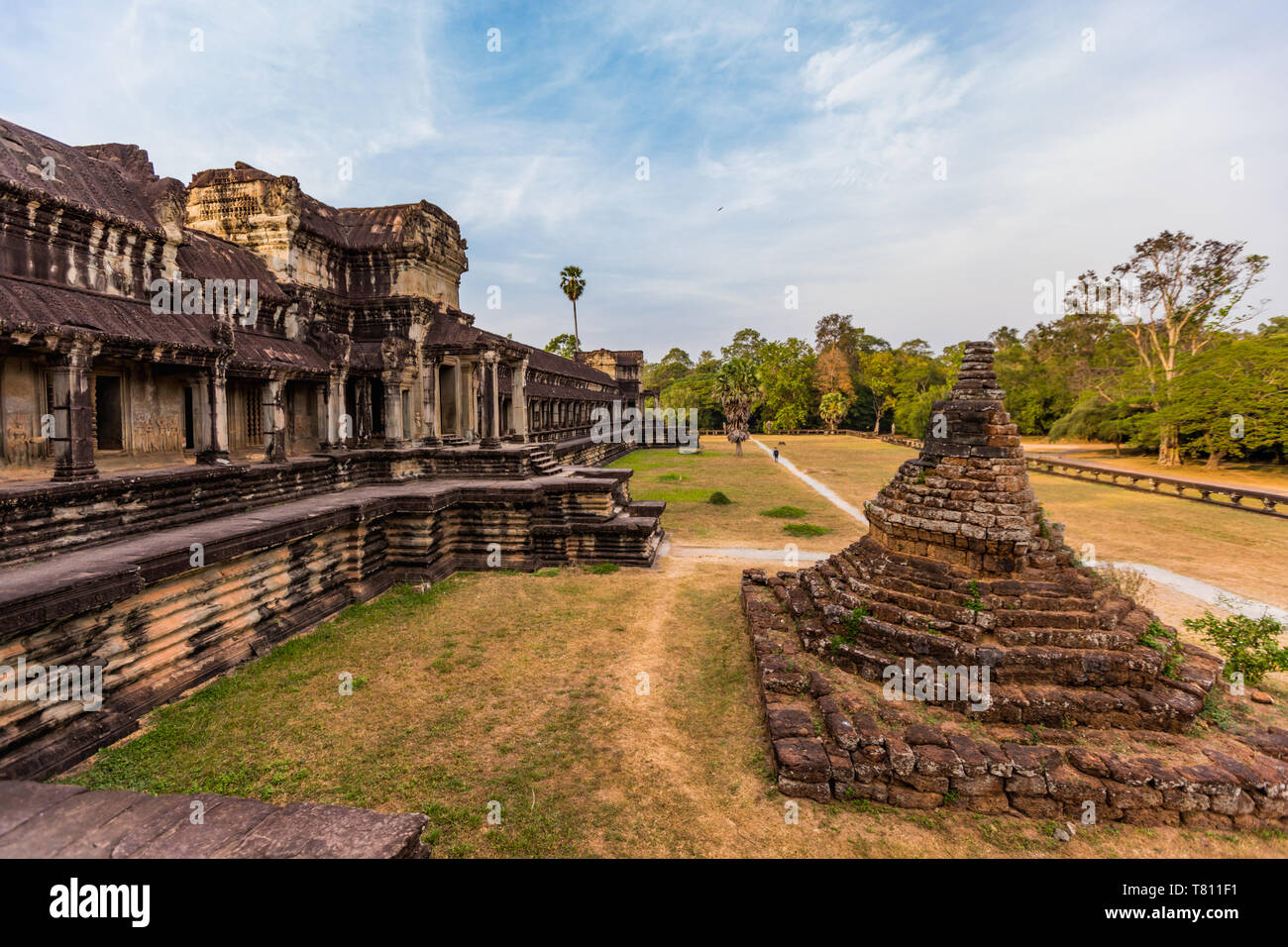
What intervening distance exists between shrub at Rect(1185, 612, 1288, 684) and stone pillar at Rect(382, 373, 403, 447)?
14.5 metres

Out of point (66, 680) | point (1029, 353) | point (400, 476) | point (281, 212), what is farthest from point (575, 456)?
point (1029, 353)

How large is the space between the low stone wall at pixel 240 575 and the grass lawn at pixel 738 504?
2.91 metres

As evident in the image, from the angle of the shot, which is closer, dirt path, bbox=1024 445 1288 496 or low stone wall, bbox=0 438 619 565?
low stone wall, bbox=0 438 619 565

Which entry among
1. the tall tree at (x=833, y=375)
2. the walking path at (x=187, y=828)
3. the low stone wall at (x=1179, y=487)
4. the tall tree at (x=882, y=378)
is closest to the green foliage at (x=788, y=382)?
the tall tree at (x=833, y=375)

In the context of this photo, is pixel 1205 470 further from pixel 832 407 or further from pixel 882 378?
pixel 882 378

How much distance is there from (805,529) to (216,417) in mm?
13656

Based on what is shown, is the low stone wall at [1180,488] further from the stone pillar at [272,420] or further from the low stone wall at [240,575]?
the stone pillar at [272,420]

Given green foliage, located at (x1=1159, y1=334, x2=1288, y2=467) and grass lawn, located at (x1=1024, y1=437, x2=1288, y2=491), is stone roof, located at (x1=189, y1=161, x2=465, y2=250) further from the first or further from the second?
green foliage, located at (x1=1159, y1=334, x2=1288, y2=467)

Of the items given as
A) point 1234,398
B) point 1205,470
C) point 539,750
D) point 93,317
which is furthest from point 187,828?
point 1205,470

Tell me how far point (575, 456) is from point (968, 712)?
2444 cm

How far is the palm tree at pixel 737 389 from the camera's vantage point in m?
51.8

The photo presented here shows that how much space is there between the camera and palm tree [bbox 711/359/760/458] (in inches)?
2040

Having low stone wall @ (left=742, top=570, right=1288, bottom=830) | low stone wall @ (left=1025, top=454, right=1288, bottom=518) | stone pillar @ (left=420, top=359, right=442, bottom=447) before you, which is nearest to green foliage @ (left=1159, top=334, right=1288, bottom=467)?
low stone wall @ (left=1025, top=454, right=1288, bottom=518)

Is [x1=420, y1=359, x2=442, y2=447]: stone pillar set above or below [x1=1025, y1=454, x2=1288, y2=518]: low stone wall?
above
